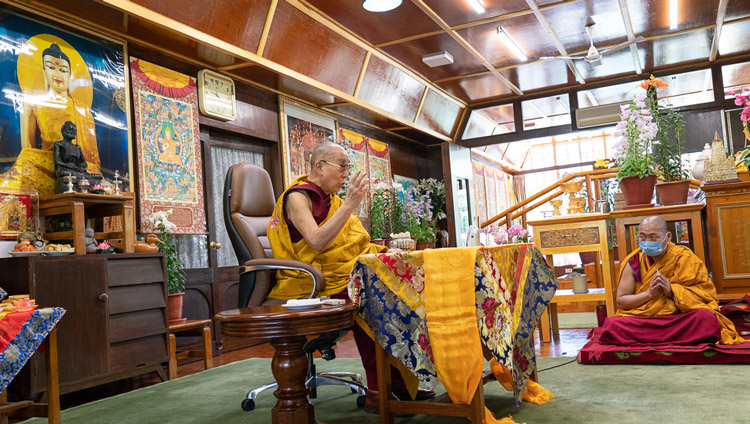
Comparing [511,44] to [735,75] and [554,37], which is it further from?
[735,75]

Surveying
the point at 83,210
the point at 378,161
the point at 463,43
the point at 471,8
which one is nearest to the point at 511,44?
the point at 463,43

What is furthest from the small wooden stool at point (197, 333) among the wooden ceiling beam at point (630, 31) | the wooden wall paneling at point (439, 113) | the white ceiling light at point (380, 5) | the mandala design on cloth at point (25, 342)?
the wooden ceiling beam at point (630, 31)

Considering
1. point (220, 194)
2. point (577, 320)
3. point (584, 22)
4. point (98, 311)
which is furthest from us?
point (584, 22)

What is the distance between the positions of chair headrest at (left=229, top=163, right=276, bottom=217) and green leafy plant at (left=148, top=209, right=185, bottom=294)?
1232mm

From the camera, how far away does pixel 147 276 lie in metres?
3.63

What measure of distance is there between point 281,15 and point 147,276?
2459 millimetres

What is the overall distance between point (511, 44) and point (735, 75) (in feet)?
11.0

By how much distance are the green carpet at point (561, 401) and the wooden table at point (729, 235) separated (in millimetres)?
1050

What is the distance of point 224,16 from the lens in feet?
14.4

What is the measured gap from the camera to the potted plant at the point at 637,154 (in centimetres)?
410

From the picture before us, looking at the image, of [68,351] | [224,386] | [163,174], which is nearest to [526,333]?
[224,386]

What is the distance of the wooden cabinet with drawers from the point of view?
2934mm

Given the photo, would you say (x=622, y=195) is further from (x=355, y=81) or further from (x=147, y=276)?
(x=147, y=276)

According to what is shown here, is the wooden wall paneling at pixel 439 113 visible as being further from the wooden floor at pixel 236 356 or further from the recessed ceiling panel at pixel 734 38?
the wooden floor at pixel 236 356
